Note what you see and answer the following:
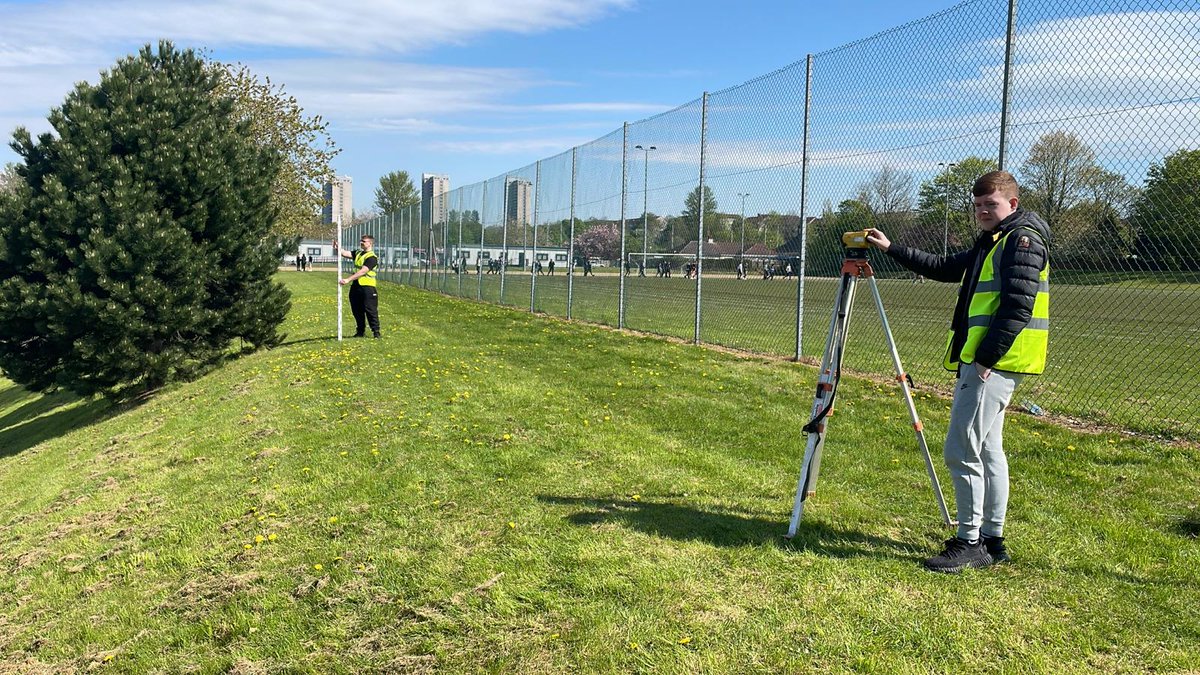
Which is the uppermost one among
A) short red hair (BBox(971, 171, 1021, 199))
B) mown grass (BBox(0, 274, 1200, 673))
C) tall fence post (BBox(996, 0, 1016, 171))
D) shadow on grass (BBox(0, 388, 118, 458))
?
tall fence post (BBox(996, 0, 1016, 171))

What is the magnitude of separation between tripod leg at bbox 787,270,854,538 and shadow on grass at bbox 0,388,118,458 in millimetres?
11087

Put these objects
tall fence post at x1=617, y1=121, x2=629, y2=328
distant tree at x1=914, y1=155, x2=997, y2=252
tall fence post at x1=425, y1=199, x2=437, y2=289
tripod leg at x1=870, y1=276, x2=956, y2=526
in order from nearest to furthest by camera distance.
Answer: tripod leg at x1=870, y1=276, x2=956, y2=526 → distant tree at x1=914, y1=155, x2=997, y2=252 → tall fence post at x1=617, y1=121, x2=629, y2=328 → tall fence post at x1=425, y1=199, x2=437, y2=289

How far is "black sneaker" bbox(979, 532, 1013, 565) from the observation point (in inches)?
169

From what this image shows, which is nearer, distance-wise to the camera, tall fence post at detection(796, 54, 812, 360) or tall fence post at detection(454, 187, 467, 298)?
tall fence post at detection(796, 54, 812, 360)

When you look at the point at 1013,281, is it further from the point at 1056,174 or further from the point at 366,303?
the point at 366,303

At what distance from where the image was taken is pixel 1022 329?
3.94m

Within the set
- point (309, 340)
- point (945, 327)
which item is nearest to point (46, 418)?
point (309, 340)

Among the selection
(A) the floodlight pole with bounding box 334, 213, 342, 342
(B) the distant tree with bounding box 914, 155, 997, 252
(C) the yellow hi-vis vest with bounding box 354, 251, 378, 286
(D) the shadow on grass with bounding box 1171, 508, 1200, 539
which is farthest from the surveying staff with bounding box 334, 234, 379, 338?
(D) the shadow on grass with bounding box 1171, 508, 1200, 539

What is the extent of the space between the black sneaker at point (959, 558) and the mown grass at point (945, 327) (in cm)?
358

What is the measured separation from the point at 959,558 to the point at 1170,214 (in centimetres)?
416

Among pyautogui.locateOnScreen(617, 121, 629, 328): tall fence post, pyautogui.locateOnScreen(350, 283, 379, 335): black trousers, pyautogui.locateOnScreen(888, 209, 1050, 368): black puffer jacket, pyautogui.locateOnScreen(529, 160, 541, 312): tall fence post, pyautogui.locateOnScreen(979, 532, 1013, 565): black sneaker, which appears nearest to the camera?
pyautogui.locateOnScreen(888, 209, 1050, 368): black puffer jacket

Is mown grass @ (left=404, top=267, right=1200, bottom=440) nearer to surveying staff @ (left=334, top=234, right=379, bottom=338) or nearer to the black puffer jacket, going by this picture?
the black puffer jacket

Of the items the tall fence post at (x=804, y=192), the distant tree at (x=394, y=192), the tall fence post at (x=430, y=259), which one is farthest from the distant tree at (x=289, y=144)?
the distant tree at (x=394, y=192)

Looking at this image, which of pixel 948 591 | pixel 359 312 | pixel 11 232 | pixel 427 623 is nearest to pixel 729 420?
pixel 948 591
